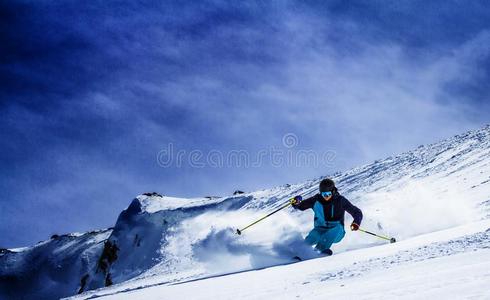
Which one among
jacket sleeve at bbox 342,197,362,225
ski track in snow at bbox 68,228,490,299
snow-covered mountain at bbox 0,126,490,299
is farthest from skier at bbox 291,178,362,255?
ski track in snow at bbox 68,228,490,299

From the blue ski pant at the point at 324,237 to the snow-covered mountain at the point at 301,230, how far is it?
0.74 feet

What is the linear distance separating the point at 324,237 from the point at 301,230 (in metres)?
4.19

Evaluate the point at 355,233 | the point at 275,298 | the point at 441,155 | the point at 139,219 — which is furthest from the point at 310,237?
the point at 139,219

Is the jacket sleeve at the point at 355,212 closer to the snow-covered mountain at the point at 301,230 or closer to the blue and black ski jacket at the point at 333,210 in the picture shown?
the blue and black ski jacket at the point at 333,210

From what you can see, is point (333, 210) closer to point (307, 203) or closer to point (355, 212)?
point (355, 212)

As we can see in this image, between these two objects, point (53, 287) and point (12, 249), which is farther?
point (12, 249)

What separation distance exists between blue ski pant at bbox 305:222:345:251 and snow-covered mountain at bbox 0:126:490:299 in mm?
226

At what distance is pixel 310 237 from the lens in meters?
8.00

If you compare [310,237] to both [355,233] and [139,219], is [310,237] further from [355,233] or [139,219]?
[139,219]

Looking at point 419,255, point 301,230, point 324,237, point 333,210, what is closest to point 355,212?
point 333,210

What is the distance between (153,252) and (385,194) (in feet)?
40.7

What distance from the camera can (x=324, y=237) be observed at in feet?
26.2

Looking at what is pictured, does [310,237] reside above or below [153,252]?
below

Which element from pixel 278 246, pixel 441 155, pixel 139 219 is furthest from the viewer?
pixel 139 219
